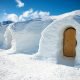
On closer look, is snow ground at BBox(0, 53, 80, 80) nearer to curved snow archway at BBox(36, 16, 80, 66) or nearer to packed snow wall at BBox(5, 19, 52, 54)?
curved snow archway at BBox(36, 16, 80, 66)

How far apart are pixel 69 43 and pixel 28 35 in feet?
14.9

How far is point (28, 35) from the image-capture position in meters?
14.8

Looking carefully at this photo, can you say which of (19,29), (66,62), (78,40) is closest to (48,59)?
(66,62)

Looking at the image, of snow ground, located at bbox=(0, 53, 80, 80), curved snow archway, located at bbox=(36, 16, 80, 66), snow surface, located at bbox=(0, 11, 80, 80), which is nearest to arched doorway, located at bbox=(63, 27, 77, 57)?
curved snow archway, located at bbox=(36, 16, 80, 66)

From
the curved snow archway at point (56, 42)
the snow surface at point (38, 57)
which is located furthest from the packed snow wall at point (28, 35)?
the curved snow archway at point (56, 42)

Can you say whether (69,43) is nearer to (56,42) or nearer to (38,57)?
(56,42)

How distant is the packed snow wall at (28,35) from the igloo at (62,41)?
308 cm

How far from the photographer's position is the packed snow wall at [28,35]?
14.2 metres

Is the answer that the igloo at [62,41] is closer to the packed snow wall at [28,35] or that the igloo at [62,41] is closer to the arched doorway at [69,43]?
the arched doorway at [69,43]

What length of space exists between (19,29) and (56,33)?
5.94 metres

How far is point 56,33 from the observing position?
10430 millimetres

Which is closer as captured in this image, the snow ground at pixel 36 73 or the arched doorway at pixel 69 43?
the snow ground at pixel 36 73

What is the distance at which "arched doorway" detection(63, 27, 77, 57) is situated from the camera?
36.3ft

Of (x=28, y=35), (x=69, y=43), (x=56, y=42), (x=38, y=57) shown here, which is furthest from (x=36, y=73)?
(x=28, y=35)
